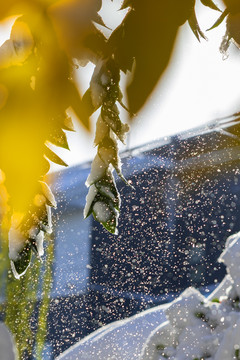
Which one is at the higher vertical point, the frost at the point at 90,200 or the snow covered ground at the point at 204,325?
the frost at the point at 90,200

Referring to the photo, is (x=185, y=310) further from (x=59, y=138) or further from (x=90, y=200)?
(x=59, y=138)

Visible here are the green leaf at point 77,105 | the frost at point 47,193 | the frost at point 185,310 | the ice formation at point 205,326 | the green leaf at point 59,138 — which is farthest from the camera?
the frost at point 185,310

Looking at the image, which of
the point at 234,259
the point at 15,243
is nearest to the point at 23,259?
the point at 15,243

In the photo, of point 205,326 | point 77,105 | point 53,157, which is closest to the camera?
point 77,105

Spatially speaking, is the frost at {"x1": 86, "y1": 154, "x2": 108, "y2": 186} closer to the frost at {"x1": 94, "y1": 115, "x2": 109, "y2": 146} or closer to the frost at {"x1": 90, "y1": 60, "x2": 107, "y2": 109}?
the frost at {"x1": 94, "y1": 115, "x2": 109, "y2": 146}

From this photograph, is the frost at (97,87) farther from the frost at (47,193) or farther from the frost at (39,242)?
the frost at (39,242)

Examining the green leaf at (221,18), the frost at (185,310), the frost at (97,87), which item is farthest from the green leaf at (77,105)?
the frost at (185,310)
